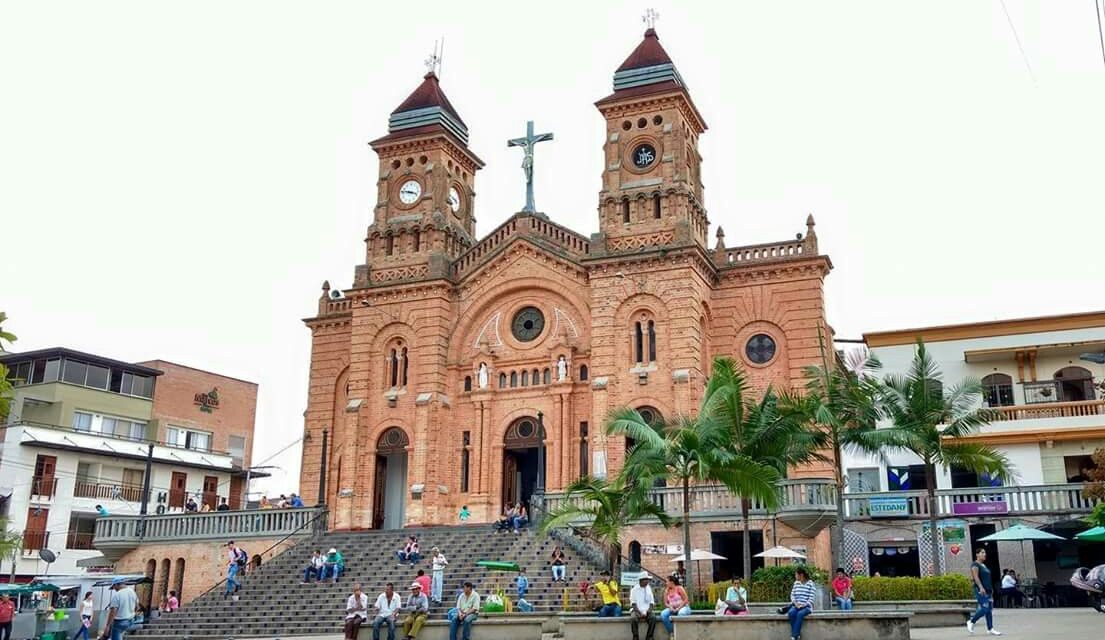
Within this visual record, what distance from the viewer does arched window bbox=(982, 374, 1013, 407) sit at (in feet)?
124

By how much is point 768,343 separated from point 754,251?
376 centimetres

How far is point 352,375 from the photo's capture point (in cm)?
4362

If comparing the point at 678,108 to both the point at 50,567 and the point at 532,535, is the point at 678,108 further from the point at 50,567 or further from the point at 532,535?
the point at 50,567

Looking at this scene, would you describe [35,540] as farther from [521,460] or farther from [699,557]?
[699,557]

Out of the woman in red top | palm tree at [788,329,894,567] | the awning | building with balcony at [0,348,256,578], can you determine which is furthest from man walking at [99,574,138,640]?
building with balcony at [0,348,256,578]

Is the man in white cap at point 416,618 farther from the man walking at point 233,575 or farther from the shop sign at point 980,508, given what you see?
the shop sign at point 980,508

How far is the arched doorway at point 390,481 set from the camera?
4231 cm

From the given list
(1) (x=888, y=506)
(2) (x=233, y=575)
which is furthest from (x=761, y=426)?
(2) (x=233, y=575)

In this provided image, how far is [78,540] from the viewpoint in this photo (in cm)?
4997

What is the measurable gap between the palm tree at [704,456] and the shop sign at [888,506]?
22.5ft

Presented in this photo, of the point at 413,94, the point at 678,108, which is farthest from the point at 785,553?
the point at 413,94

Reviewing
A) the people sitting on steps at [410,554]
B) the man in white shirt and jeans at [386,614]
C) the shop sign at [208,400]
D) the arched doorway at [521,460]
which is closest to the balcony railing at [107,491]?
the shop sign at [208,400]

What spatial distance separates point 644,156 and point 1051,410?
17537mm

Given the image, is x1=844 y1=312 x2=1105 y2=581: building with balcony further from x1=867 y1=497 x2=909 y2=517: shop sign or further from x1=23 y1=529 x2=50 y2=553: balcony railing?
x1=23 y1=529 x2=50 y2=553: balcony railing
